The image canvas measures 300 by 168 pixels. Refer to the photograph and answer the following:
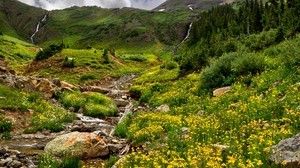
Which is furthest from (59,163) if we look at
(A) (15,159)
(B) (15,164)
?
(A) (15,159)

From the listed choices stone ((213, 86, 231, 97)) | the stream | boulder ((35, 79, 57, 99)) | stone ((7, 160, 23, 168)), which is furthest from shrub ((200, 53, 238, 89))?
stone ((7, 160, 23, 168))

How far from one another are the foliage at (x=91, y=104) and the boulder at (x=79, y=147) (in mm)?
11650

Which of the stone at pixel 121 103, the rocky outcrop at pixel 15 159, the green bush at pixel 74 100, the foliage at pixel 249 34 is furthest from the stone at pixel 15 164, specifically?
the stone at pixel 121 103

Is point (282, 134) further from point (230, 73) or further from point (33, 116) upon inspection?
point (33, 116)

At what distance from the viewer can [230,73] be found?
997 inches

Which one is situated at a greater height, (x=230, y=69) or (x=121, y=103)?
(x=230, y=69)

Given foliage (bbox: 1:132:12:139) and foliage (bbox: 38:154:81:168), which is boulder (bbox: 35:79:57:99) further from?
foliage (bbox: 38:154:81:168)

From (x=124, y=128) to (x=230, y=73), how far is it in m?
9.44

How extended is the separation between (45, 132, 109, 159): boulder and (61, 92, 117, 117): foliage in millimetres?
11650

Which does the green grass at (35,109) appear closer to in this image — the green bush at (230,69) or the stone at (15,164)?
the stone at (15,164)

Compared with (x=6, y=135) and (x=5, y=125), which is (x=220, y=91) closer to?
(x=6, y=135)

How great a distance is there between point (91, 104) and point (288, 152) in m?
22.4

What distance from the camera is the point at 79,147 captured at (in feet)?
49.0

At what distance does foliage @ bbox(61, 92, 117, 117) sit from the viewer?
27594 millimetres
